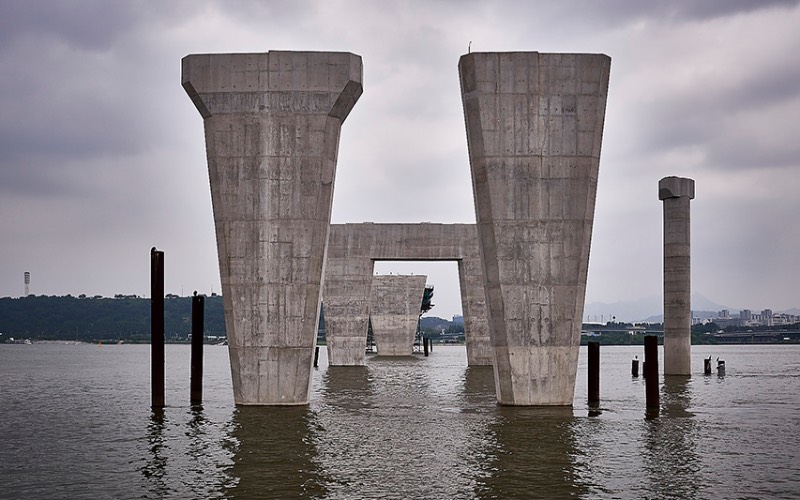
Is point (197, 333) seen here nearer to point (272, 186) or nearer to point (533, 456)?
point (272, 186)

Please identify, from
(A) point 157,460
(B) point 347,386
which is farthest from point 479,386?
(A) point 157,460

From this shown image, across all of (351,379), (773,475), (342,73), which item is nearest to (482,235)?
(342,73)

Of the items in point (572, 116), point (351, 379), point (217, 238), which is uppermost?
point (572, 116)

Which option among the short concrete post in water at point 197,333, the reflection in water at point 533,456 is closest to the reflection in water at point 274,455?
the short concrete post in water at point 197,333

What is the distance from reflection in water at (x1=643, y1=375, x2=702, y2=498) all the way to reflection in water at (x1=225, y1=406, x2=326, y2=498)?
6.38m

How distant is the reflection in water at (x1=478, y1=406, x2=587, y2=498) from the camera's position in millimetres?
17141

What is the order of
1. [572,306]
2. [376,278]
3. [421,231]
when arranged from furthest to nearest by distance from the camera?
[376,278] → [421,231] → [572,306]

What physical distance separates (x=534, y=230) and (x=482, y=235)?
60.6 inches

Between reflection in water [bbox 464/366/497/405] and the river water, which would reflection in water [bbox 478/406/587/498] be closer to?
the river water

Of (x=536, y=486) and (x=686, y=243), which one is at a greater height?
(x=686, y=243)

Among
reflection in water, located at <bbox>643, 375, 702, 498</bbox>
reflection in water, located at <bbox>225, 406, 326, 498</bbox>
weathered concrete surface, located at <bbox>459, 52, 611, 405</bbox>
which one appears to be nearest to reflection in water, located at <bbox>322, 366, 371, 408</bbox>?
reflection in water, located at <bbox>225, 406, 326, 498</bbox>

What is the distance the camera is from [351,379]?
154 ft

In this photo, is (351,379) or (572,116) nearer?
(572,116)

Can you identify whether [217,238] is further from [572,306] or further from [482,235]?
[572,306]
